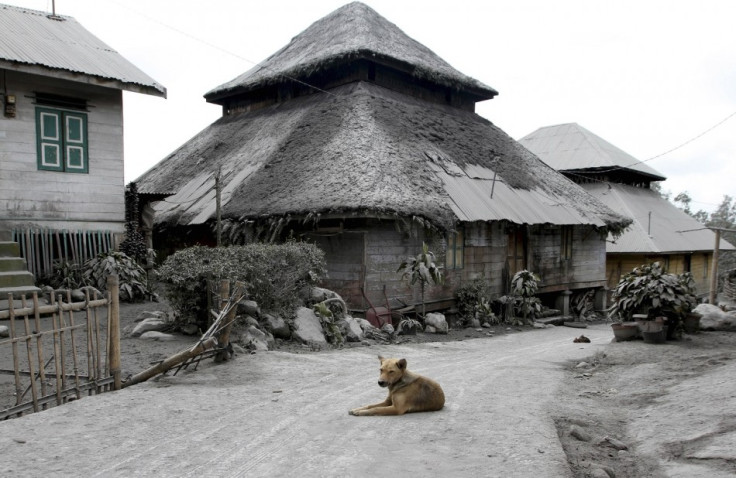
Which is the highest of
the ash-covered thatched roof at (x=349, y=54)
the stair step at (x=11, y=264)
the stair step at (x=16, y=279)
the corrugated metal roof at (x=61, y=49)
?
the ash-covered thatched roof at (x=349, y=54)

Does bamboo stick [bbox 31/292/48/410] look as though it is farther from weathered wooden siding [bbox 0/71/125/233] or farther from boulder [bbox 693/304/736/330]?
boulder [bbox 693/304/736/330]

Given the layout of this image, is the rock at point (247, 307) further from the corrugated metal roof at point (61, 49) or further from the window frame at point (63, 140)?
the corrugated metal roof at point (61, 49)

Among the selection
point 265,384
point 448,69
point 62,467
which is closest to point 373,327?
point 265,384

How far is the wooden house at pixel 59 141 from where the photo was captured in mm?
11758

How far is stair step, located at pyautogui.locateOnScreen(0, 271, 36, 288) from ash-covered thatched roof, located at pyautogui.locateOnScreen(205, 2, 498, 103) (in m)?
11.4

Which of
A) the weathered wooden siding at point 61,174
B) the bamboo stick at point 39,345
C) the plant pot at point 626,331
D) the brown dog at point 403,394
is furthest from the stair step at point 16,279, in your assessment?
the plant pot at point 626,331

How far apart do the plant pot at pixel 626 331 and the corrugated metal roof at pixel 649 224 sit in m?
15.1

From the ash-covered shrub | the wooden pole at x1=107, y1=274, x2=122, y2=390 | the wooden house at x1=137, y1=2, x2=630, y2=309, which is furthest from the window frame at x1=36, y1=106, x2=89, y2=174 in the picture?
the wooden pole at x1=107, y1=274, x2=122, y2=390

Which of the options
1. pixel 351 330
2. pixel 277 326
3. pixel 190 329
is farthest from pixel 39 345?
pixel 351 330

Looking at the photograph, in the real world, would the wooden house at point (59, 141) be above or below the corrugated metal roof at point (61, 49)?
below

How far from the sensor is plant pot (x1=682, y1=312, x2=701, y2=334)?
11.7 metres

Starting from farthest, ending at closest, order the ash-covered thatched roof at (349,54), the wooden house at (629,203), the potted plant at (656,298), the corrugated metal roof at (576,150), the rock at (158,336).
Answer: the corrugated metal roof at (576,150)
the wooden house at (629,203)
the ash-covered thatched roof at (349,54)
the potted plant at (656,298)
the rock at (158,336)

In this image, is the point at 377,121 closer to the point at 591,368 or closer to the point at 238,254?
the point at 238,254

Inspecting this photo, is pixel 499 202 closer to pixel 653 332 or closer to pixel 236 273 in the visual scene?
pixel 653 332
